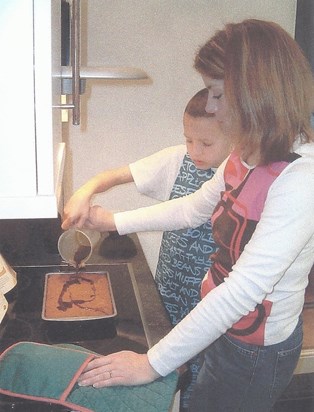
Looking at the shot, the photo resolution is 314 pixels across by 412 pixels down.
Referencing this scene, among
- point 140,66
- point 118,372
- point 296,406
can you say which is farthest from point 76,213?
point 296,406

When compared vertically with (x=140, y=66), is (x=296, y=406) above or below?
below

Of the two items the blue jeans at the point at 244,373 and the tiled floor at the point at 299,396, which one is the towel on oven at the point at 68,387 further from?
the tiled floor at the point at 299,396

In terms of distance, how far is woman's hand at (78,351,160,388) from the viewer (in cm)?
113

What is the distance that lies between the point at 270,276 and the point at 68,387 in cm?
42

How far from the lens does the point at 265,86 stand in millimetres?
1072

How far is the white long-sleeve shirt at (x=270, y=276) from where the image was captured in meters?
1.05

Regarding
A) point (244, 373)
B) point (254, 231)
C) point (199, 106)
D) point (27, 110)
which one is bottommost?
point (244, 373)

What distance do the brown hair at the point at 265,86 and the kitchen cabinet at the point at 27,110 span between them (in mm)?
372

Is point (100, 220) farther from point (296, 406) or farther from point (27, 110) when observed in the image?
point (296, 406)

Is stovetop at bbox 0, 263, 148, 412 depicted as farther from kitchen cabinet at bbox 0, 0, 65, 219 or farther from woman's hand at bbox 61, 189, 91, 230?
kitchen cabinet at bbox 0, 0, 65, 219

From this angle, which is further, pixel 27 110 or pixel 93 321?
pixel 93 321

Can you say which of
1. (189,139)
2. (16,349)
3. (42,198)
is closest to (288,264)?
(42,198)

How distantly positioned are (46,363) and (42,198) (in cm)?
41

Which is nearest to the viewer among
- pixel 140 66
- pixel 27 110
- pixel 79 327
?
pixel 27 110
